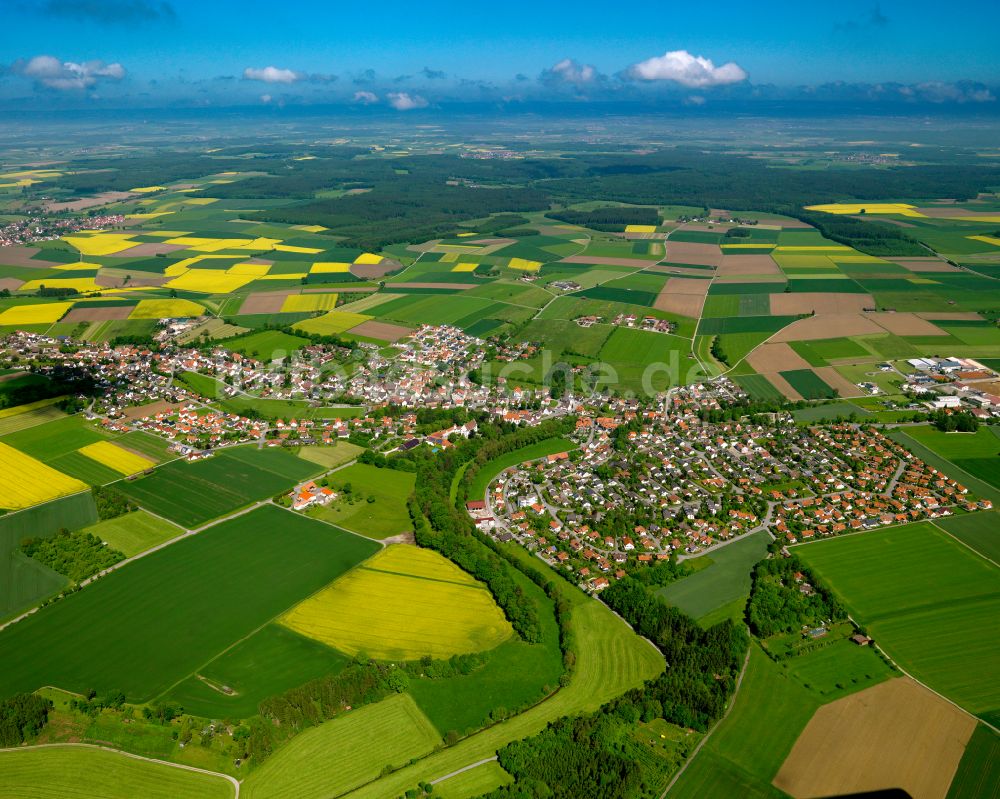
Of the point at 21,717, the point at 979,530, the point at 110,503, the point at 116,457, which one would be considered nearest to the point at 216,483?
the point at 110,503

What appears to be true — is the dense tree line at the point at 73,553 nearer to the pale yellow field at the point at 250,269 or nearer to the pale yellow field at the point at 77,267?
the pale yellow field at the point at 250,269

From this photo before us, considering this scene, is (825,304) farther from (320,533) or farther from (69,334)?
(69,334)

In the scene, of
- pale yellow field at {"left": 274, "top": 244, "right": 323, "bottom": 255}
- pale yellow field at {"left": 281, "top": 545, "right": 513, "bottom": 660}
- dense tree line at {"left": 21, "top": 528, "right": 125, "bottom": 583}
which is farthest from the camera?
pale yellow field at {"left": 274, "top": 244, "right": 323, "bottom": 255}

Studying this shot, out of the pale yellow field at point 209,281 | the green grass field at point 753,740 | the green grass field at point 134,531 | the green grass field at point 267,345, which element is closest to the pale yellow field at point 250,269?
the pale yellow field at point 209,281

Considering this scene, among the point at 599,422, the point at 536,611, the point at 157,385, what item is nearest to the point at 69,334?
the point at 157,385

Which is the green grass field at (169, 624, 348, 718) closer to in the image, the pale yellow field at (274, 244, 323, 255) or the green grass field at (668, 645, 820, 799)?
the green grass field at (668, 645, 820, 799)

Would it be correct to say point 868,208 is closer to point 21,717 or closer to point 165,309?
point 165,309

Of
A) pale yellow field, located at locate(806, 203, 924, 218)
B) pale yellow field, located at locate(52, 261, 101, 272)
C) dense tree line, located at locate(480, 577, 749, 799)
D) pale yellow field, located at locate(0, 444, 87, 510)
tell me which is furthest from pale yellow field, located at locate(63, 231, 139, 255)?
pale yellow field, located at locate(806, 203, 924, 218)
